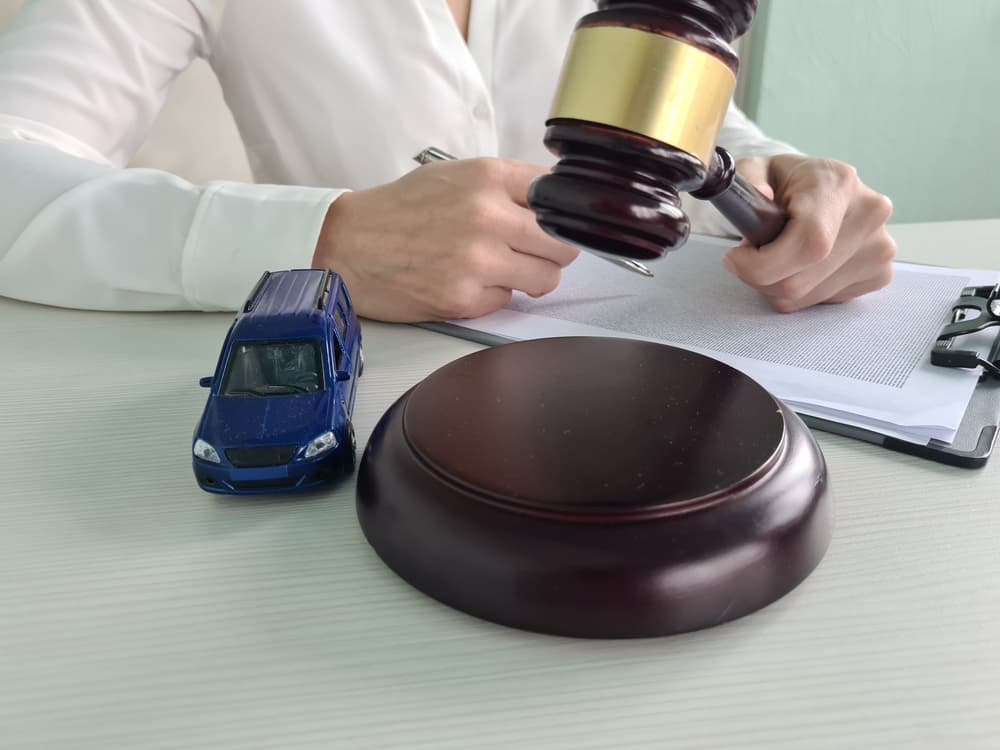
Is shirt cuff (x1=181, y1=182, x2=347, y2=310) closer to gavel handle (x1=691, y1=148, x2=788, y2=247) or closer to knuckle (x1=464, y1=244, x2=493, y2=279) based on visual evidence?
knuckle (x1=464, y1=244, x2=493, y2=279)

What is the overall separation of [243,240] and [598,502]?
39 centimetres

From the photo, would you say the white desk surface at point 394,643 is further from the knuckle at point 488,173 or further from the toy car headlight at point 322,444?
the knuckle at point 488,173

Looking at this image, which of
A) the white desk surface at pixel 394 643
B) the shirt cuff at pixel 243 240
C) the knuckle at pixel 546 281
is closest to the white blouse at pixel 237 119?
the shirt cuff at pixel 243 240

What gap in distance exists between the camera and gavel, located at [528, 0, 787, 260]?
28 centimetres

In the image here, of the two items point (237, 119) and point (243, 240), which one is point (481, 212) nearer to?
point (243, 240)

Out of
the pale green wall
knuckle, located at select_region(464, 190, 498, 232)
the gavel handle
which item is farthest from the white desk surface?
the pale green wall

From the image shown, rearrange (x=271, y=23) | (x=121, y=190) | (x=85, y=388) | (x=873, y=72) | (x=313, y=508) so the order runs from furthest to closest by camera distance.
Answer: (x=873, y=72)
(x=271, y=23)
(x=121, y=190)
(x=85, y=388)
(x=313, y=508)

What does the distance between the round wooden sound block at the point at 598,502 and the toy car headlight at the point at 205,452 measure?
0.07 m

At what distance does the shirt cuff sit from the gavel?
313 millimetres

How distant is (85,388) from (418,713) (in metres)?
0.35

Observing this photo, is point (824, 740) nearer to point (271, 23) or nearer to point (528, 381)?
point (528, 381)

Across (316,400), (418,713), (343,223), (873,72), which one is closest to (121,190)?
(343,223)

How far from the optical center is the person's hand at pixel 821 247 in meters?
0.55

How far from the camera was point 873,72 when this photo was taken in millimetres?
1771
